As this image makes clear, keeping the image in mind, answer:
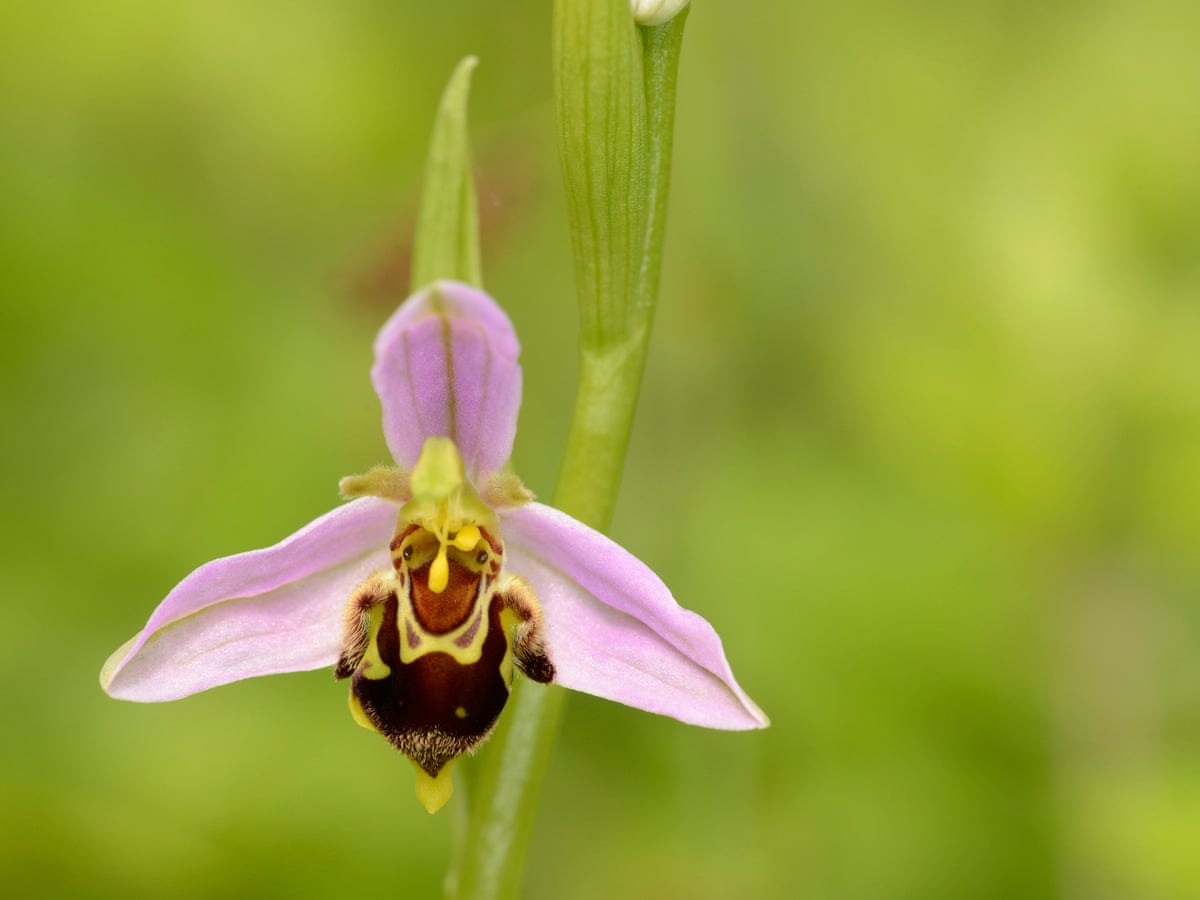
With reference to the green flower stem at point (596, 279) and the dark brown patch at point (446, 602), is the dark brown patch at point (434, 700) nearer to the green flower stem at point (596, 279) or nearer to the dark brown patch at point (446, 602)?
the dark brown patch at point (446, 602)

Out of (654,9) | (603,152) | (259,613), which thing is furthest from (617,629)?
(654,9)

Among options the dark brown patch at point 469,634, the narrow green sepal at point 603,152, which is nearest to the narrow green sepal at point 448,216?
the narrow green sepal at point 603,152

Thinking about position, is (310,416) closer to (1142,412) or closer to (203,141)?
(203,141)

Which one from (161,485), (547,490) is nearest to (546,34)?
(547,490)

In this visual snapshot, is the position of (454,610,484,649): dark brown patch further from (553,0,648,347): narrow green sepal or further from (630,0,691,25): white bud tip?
(630,0,691,25): white bud tip

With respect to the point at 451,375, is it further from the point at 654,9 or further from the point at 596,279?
the point at 654,9

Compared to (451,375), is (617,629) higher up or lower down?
lower down
